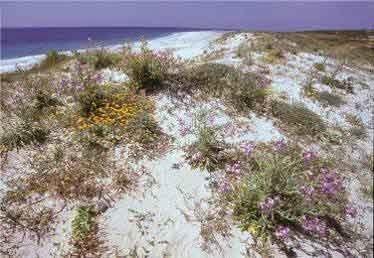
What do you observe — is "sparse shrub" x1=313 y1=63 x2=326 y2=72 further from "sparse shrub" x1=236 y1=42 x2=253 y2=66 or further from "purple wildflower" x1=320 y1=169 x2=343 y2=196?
"purple wildflower" x1=320 y1=169 x2=343 y2=196

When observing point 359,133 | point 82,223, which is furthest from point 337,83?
point 82,223

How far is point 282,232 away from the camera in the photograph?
6062 mm

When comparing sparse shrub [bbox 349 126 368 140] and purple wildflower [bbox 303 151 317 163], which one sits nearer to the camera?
purple wildflower [bbox 303 151 317 163]

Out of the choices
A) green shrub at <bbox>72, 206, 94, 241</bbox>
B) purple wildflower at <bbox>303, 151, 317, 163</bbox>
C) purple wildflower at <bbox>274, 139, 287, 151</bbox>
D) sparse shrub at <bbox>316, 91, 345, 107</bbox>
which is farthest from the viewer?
sparse shrub at <bbox>316, 91, 345, 107</bbox>

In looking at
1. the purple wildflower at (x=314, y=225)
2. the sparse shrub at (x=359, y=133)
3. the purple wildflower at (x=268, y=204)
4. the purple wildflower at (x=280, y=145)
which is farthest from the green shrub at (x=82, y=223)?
the sparse shrub at (x=359, y=133)

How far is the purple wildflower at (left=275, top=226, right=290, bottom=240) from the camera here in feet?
19.9

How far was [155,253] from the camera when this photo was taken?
6.21m

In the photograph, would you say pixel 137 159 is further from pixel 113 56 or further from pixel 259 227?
pixel 113 56

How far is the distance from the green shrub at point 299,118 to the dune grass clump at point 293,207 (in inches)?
106

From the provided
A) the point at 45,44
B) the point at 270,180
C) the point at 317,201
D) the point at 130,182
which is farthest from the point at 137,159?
the point at 45,44

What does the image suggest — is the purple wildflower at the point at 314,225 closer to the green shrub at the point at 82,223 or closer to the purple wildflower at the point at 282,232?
the purple wildflower at the point at 282,232

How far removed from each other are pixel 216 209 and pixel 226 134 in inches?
98.8

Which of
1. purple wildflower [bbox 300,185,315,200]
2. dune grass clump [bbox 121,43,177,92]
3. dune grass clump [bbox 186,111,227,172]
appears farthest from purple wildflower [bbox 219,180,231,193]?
dune grass clump [bbox 121,43,177,92]

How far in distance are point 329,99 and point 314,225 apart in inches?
250
